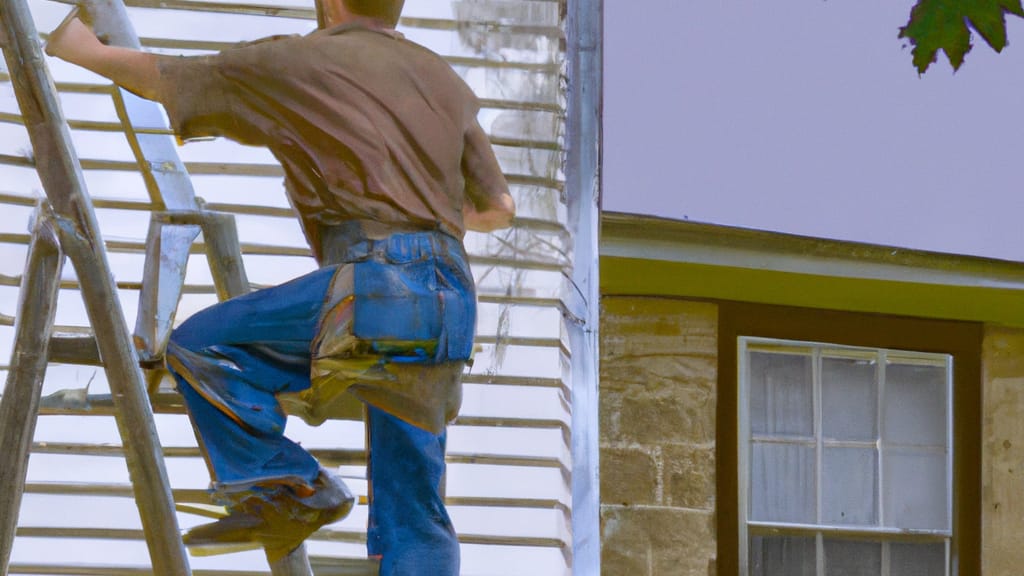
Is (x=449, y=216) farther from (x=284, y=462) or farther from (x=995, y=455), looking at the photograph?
(x=995, y=455)

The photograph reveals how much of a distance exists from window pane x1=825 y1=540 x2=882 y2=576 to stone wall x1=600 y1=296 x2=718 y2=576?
21.0 inches

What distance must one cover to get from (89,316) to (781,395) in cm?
428

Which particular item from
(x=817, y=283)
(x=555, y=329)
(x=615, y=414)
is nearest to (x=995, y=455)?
(x=817, y=283)

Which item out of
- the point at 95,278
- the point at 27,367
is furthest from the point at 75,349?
the point at 95,278

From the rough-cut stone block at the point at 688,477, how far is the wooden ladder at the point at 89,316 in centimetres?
339

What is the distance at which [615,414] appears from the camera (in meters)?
7.63

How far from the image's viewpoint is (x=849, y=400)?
8.00 metres

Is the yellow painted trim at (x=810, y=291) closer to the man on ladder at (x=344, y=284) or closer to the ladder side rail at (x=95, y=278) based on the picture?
the man on ladder at (x=344, y=284)

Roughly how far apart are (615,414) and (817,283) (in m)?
0.89

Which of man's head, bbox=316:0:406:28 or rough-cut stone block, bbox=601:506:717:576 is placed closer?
man's head, bbox=316:0:406:28

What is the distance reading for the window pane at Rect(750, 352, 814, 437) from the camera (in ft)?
25.8

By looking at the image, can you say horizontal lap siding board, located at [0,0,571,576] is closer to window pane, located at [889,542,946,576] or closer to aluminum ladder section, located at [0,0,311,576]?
aluminum ladder section, located at [0,0,311,576]

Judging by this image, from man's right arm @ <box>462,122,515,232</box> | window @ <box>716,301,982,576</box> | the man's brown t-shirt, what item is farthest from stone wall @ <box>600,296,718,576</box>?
the man's brown t-shirt

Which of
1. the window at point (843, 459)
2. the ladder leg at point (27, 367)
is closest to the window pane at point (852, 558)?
the window at point (843, 459)
